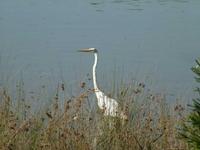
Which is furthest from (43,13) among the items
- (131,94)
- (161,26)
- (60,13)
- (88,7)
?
(131,94)

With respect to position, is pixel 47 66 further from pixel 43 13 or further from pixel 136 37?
pixel 43 13

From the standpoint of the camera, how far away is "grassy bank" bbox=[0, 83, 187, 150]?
3.78 meters

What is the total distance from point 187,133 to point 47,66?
22.5ft

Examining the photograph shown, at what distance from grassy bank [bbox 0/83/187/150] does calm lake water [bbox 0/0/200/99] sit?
1822 millimetres

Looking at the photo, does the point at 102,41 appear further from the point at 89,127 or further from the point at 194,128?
the point at 194,128

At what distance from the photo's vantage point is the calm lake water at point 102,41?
27.9ft

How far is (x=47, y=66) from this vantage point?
31.3ft

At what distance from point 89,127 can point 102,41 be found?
25.1 ft

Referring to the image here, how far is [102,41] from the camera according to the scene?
1198cm

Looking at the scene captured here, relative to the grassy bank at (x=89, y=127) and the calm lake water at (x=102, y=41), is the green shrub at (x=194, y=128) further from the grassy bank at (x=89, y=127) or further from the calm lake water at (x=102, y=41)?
the calm lake water at (x=102, y=41)

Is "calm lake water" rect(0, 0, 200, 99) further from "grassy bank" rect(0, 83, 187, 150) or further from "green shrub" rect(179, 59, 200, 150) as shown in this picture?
"green shrub" rect(179, 59, 200, 150)

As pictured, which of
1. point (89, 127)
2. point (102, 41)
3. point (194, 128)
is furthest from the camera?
point (102, 41)

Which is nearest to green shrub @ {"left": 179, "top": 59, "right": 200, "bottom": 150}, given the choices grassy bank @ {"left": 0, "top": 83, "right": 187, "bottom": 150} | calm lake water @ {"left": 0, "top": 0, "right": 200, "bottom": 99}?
grassy bank @ {"left": 0, "top": 83, "right": 187, "bottom": 150}

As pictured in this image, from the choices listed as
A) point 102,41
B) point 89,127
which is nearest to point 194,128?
point 89,127
